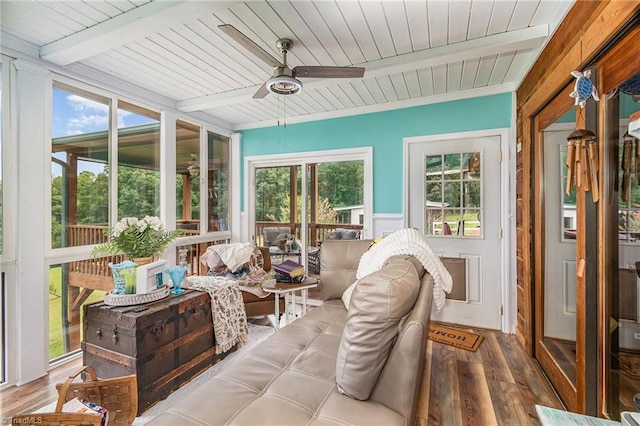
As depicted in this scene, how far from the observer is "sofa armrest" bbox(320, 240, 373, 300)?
2.53 metres

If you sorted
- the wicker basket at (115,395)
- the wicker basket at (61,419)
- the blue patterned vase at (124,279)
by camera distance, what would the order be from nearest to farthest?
1. the wicker basket at (61,419)
2. the wicker basket at (115,395)
3. the blue patterned vase at (124,279)

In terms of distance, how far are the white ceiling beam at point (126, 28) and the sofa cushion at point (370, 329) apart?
5.69ft

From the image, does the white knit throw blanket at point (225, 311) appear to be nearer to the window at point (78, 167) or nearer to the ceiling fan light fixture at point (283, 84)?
the window at point (78, 167)

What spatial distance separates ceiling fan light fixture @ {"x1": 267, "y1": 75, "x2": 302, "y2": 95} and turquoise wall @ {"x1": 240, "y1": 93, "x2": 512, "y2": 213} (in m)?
1.67

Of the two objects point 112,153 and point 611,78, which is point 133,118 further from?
point 611,78

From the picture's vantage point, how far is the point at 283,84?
2.12m

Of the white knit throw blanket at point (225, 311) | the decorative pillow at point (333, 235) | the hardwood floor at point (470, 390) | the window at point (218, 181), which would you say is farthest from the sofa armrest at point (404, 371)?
the window at point (218, 181)

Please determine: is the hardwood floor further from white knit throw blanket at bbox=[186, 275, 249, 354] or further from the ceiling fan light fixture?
the ceiling fan light fixture

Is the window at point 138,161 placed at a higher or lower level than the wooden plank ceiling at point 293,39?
lower

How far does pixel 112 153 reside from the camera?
9.30 ft

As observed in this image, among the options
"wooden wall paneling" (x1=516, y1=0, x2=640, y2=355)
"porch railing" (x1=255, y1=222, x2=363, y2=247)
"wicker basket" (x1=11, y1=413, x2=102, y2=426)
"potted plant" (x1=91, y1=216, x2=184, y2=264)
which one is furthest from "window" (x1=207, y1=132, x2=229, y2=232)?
"wooden wall paneling" (x1=516, y1=0, x2=640, y2=355)

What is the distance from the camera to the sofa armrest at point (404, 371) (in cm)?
111

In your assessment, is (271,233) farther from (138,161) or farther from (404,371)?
(404,371)

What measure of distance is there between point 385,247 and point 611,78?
140cm
